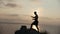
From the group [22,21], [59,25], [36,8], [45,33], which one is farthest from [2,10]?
[59,25]

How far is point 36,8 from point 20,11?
533 millimetres

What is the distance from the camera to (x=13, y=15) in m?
5.45

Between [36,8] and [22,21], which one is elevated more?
[36,8]

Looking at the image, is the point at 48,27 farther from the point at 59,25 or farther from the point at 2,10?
the point at 2,10

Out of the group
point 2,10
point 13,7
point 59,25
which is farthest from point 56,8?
point 2,10

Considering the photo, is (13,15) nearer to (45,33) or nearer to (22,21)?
(22,21)

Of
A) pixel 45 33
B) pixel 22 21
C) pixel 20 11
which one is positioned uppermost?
Answer: pixel 20 11

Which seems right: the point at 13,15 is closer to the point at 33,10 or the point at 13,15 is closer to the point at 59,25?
the point at 33,10

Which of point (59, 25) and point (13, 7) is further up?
point (13, 7)

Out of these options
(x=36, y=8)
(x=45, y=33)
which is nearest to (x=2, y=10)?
(x=36, y=8)

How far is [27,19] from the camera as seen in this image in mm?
5418

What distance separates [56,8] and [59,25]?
560 mm

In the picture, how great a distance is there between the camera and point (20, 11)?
17.8 ft

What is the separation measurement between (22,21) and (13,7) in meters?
0.55
